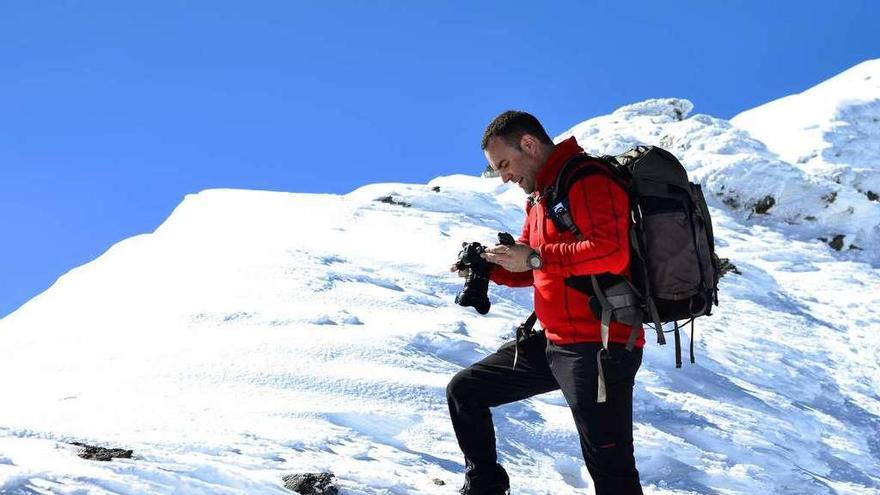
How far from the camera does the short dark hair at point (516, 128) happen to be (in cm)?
384

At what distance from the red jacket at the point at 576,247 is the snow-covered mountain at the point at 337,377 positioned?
163cm

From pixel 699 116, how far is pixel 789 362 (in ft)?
89.2

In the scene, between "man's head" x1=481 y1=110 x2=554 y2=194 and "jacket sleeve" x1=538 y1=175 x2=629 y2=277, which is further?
"man's head" x1=481 y1=110 x2=554 y2=194

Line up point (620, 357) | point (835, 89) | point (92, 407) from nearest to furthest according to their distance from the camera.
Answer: point (620, 357) → point (92, 407) → point (835, 89)

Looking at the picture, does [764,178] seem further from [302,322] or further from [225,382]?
[225,382]

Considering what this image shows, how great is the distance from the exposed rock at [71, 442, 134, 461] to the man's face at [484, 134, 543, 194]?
2.40 m

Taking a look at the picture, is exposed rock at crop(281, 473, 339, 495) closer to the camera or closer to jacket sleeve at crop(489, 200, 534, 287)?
the camera

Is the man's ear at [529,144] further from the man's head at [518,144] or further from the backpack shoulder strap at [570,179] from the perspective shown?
the backpack shoulder strap at [570,179]

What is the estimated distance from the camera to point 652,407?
805 centimetres

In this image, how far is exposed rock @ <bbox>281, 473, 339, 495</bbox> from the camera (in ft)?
13.7

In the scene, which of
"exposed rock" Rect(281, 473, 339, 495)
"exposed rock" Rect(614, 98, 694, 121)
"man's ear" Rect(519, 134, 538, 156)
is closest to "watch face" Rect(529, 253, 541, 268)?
"man's ear" Rect(519, 134, 538, 156)

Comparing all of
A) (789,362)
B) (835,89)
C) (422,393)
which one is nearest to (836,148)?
(835,89)

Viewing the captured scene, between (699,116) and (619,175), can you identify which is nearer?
(619,175)

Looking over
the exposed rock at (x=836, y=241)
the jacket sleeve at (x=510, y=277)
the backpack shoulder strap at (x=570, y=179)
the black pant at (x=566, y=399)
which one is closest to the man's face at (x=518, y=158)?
the backpack shoulder strap at (x=570, y=179)
